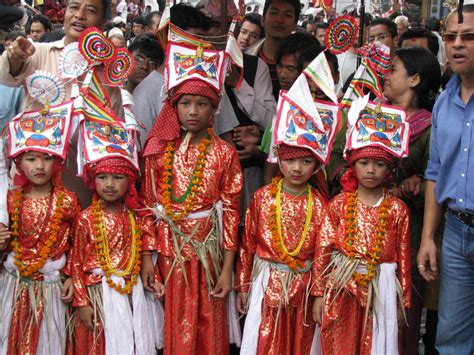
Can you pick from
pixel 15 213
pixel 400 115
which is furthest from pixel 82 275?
pixel 400 115

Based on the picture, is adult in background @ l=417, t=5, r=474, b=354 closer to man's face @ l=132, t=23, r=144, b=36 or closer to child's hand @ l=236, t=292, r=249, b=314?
child's hand @ l=236, t=292, r=249, b=314

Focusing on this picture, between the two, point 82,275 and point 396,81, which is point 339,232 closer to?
point 396,81

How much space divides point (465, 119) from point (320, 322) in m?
1.28

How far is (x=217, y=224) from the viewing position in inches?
135

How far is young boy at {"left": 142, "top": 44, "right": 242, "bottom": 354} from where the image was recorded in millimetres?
3342

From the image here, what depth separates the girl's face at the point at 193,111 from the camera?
131 inches

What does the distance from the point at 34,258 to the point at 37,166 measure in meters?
0.49

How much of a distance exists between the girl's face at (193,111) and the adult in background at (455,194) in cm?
123

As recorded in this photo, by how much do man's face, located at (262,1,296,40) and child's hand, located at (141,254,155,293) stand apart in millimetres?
1893

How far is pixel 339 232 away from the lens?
3.20m

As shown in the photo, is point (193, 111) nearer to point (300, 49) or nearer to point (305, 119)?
point (305, 119)

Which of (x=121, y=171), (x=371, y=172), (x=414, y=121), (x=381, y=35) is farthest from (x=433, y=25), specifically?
(x=121, y=171)

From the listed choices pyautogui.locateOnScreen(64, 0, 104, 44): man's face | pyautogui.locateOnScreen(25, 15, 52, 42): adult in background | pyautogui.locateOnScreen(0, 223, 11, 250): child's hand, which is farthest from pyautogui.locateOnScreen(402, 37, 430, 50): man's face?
pyautogui.locateOnScreen(25, 15, 52, 42): adult in background

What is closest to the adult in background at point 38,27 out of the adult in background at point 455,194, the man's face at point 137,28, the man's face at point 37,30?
the man's face at point 37,30
